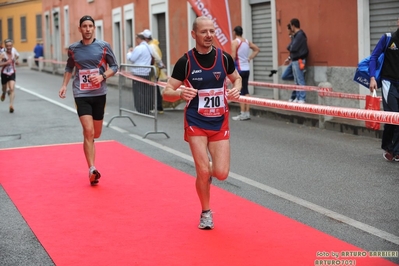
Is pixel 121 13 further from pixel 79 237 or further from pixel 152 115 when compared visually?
pixel 79 237

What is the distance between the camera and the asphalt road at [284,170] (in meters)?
7.03

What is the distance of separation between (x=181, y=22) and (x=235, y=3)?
5.17m

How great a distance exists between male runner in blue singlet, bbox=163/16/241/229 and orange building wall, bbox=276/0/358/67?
10.4 meters

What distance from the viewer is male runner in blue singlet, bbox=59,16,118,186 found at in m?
9.55

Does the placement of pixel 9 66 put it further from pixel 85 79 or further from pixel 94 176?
pixel 94 176

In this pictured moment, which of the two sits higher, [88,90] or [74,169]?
[88,90]

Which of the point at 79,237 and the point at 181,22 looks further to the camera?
the point at 181,22

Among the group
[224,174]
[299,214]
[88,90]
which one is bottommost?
[299,214]

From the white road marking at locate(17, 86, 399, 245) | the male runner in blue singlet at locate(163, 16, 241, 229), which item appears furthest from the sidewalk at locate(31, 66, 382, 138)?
the male runner in blue singlet at locate(163, 16, 241, 229)

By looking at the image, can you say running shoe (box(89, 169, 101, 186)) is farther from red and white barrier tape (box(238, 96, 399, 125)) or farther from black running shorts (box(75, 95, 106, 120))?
red and white barrier tape (box(238, 96, 399, 125))

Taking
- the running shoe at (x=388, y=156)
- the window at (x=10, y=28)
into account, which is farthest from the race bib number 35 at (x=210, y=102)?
the window at (x=10, y=28)

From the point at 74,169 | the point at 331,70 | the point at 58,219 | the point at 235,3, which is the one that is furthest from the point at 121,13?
the point at 58,219

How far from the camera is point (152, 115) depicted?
15352mm

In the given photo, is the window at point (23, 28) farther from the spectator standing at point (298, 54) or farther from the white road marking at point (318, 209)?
the white road marking at point (318, 209)
